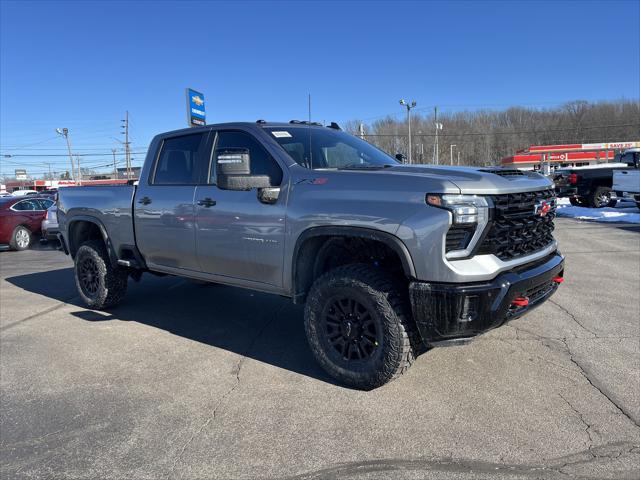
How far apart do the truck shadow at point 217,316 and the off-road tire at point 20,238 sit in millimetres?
5913

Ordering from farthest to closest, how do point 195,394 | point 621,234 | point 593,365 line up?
point 621,234 → point 593,365 → point 195,394

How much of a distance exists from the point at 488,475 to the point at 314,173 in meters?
2.34

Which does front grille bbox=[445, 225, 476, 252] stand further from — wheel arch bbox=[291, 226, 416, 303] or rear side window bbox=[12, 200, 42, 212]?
rear side window bbox=[12, 200, 42, 212]

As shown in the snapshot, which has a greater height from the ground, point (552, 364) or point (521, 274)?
point (521, 274)

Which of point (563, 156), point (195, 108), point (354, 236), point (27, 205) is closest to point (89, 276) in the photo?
point (354, 236)

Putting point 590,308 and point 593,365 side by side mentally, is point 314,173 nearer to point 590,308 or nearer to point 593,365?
point 593,365

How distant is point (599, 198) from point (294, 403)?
63.1 feet

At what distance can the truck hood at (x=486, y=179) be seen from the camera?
3.17 m

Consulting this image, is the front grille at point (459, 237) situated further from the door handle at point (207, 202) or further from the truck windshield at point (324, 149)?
the door handle at point (207, 202)

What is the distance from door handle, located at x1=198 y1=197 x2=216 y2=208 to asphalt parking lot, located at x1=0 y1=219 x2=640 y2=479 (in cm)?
138

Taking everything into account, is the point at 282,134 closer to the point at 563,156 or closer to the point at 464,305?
the point at 464,305

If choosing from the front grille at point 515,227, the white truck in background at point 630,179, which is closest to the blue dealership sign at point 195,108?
the front grille at point 515,227

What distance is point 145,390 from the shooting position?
12.3 ft

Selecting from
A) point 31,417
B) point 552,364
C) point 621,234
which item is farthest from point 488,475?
point 621,234
